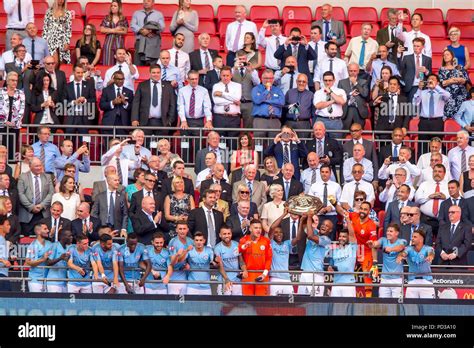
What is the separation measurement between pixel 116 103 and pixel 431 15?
7721mm

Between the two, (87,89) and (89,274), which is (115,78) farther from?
(89,274)

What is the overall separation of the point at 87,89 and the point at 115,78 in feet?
1.60

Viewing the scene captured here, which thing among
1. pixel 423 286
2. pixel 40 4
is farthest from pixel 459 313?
pixel 40 4

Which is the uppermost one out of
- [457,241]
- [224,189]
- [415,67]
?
[415,67]

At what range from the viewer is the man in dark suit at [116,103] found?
26.7 meters

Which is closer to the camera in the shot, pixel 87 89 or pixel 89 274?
pixel 89 274

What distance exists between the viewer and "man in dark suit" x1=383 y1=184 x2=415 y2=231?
24922 millimetres

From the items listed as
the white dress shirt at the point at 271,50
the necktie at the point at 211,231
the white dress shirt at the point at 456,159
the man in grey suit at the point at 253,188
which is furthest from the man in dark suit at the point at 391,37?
the necktie at the point at 211,231

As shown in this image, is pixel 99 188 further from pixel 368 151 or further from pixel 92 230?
pixel 368 151

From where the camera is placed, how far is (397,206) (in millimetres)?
25000

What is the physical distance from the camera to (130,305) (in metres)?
22.6

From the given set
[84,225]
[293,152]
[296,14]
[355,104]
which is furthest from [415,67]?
[84,225]

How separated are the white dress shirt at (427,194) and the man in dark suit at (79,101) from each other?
17.8 feet
